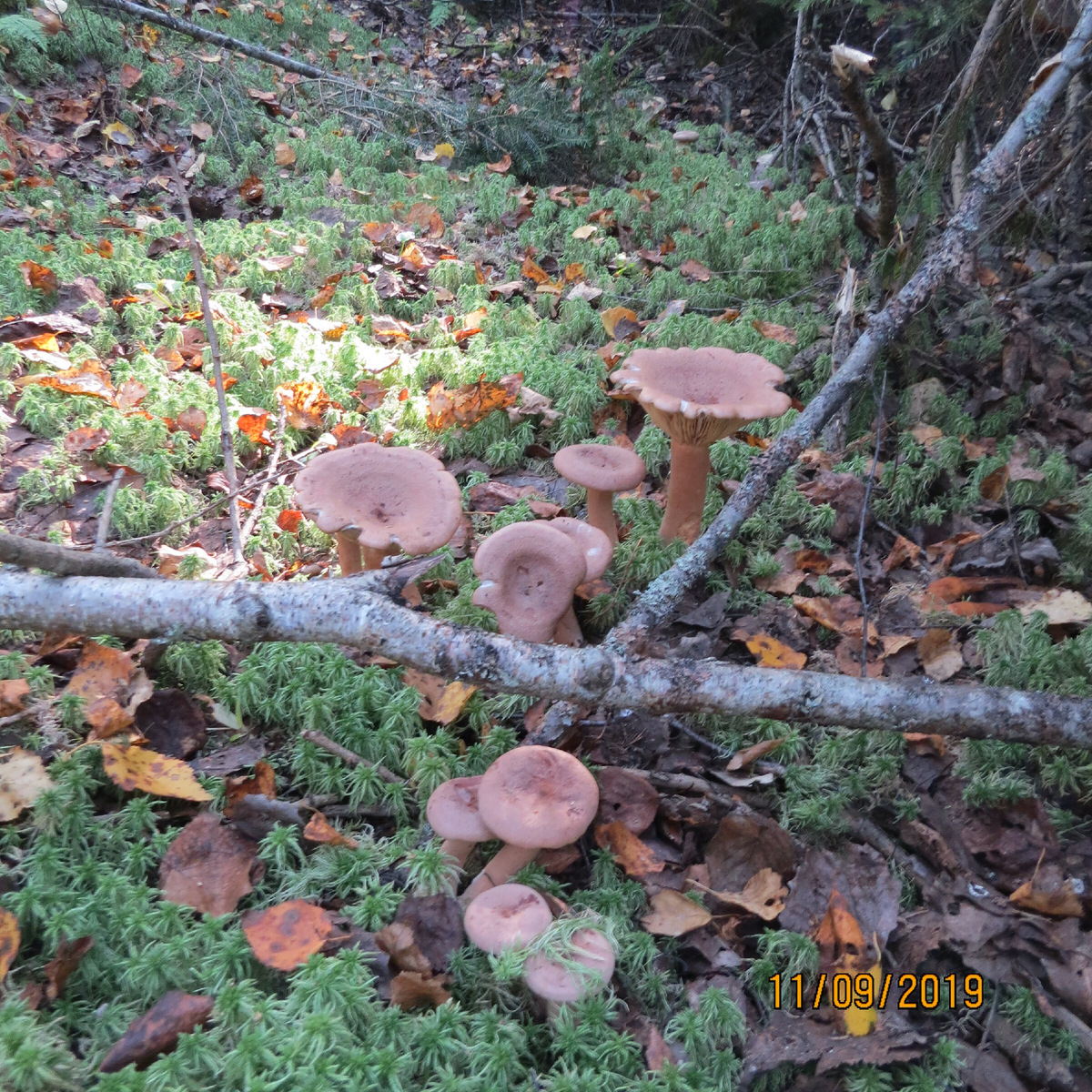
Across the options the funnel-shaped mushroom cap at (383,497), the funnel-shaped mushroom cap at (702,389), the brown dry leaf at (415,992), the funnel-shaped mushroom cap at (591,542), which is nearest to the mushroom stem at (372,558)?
the funnel-shaped mushroom cap at (383,497)

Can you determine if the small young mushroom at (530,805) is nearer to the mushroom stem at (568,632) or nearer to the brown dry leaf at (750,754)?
the brown dry leaf at (750,754)

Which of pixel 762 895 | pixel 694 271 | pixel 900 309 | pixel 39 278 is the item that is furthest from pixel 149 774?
pixel 694 271

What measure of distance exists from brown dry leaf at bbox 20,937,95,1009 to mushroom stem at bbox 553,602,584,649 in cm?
157

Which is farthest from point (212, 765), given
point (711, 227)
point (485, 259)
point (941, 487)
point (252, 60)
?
Answer: point (252, 60)

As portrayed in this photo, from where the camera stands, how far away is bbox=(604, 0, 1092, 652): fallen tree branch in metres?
2.84

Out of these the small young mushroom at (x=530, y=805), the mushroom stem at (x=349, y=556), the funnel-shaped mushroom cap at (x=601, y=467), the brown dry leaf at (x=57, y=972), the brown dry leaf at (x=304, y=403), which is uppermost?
the funnel-shaped mushroom cap at (x=601, y=467)

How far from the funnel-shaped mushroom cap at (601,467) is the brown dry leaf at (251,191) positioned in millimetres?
4204

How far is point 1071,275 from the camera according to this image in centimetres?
448

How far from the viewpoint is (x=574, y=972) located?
1758mm

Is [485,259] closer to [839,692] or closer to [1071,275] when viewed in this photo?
[1071,275]

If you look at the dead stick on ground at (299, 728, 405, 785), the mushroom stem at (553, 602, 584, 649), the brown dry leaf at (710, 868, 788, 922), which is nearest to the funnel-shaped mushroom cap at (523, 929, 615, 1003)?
the brown dry leaf at (710, 868, 788, 922)

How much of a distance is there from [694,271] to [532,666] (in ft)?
12.7

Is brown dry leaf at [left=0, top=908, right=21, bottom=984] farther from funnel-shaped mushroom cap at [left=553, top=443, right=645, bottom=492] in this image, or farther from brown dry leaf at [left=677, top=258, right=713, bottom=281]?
brown dry leaf at [left=677, top=258, right=713, bottom=281]

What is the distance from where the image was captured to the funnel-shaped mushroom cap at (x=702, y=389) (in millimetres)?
2713
